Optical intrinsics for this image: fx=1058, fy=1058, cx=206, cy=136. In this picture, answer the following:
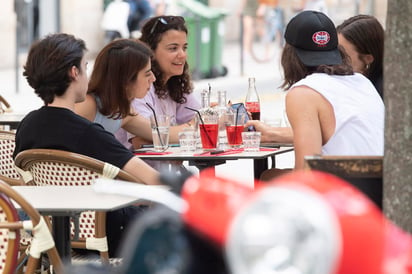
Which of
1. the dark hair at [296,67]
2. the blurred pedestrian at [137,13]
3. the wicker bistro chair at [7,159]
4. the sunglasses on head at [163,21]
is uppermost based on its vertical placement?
the blurred pedestrian at [137,13]

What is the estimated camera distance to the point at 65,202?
11.8 feet

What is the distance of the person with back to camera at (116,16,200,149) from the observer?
20.8 ft

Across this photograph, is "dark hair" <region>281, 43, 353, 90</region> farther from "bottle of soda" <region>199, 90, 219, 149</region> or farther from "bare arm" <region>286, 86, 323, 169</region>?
"bottle of soda" <region>199, 90, 219, 149</region>

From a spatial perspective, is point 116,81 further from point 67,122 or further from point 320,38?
point 320,38

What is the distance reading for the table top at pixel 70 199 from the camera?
347 centimetres

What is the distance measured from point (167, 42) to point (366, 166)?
3246 mm

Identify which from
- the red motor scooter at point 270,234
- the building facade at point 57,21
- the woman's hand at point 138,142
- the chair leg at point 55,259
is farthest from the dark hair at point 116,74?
the building facade at point 57,21

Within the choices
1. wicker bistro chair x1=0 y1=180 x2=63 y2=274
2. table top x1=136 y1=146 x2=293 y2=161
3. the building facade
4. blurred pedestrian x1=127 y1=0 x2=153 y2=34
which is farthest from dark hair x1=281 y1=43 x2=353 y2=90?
blurred pedestrian x1=127 y1=0 x2=153 y2=34

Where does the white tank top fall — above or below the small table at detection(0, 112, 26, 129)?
above

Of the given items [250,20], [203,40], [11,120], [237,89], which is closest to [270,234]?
[11,120]

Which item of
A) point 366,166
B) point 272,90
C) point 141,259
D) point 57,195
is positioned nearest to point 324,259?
point 141,259

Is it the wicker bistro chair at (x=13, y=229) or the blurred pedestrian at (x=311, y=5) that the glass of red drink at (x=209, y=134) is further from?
the blurred pedestrian at (x=311, y=5)

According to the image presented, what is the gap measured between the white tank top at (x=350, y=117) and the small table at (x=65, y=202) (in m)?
1.10

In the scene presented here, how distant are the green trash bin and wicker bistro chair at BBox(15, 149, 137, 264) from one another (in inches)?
523
